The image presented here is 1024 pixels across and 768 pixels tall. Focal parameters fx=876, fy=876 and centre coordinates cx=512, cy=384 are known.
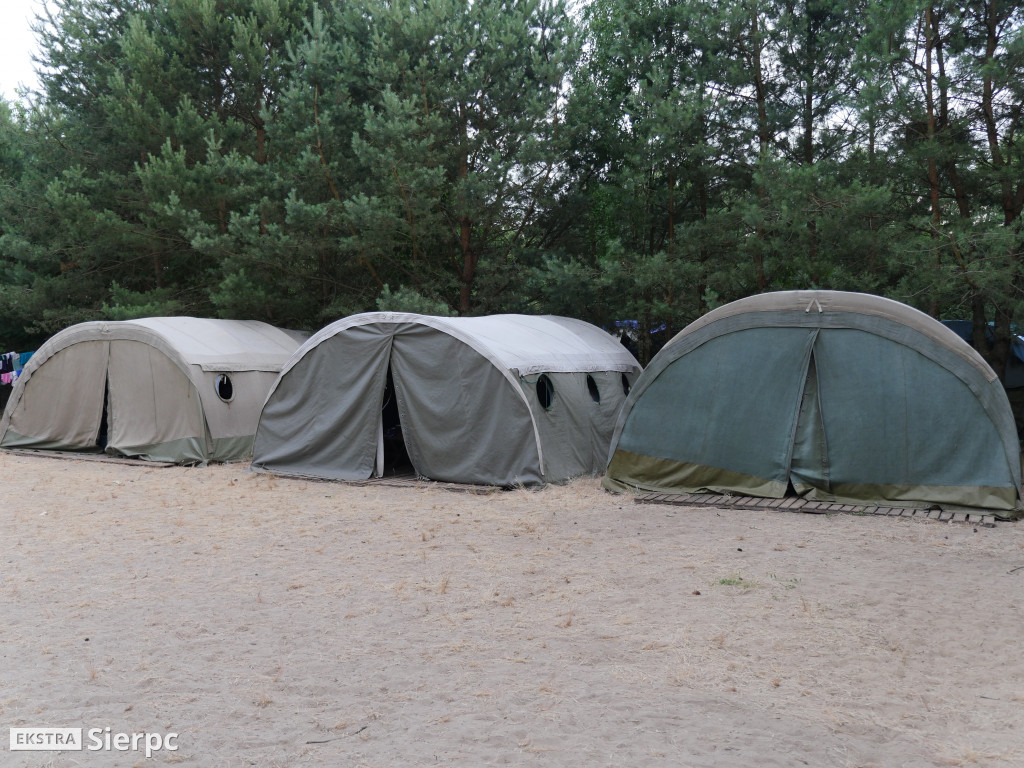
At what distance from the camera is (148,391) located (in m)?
13.4

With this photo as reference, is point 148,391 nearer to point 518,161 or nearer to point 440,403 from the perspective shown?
point 440,403

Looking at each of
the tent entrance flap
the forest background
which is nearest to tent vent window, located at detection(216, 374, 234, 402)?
the forest background

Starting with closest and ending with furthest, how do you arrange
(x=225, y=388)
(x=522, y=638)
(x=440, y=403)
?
(x=522, y=638) → (x=440, y=403) → (x=225, y=388)

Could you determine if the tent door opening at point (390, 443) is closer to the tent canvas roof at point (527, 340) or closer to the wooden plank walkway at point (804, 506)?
the tent canvas roof at point (527, 340)

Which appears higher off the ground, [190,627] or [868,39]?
[868,39]

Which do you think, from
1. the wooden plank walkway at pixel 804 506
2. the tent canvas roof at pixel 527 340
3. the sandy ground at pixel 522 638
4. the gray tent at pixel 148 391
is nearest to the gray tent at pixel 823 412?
the wooden plank walkway at pixel 804 506

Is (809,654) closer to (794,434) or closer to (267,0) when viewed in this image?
(794,434)

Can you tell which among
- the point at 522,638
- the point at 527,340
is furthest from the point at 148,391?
the point at 522,638

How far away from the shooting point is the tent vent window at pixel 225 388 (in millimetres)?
13453

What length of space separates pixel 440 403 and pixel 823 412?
4.47m

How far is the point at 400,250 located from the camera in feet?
59.0

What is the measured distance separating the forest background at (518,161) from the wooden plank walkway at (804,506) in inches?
136

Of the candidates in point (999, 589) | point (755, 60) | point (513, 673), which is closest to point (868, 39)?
point (755, 60)

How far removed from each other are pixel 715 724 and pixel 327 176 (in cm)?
1404
